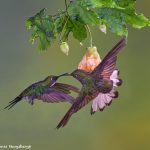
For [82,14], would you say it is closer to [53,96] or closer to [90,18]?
[90,18]

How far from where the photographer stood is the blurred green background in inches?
72.2

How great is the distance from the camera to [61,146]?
6.11ft

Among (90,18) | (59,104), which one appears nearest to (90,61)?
(90,18)

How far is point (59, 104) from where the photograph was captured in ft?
6.05

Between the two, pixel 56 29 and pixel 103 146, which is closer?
pixel 56 29

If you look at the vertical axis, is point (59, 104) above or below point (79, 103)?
above

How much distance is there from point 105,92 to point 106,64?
0.04 metres

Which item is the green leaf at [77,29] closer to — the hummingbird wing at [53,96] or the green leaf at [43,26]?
the green leaf at [43,26]

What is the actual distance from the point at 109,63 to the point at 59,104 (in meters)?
1.39

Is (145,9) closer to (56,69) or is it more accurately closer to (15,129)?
(56,69)

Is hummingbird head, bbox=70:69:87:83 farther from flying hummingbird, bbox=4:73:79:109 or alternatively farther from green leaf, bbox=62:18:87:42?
green leaf, bbox=62:18:87:42

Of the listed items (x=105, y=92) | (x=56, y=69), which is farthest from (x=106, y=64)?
(x=56, y=69)

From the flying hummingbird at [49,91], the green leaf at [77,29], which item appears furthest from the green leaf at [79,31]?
the flying hummingbird at [49,91]

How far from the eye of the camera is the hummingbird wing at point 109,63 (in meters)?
0.47
